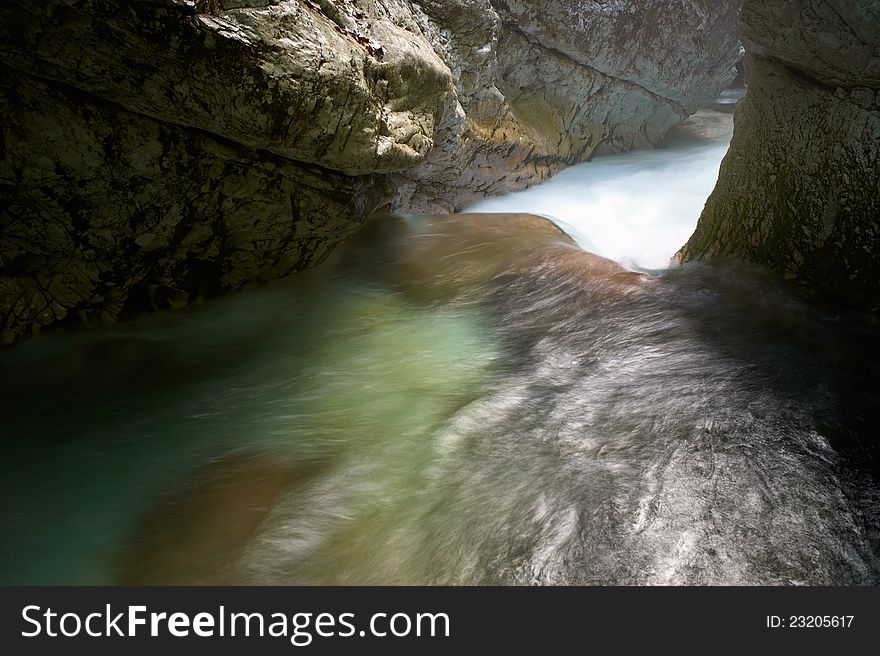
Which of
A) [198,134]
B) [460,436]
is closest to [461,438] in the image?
[460,436]

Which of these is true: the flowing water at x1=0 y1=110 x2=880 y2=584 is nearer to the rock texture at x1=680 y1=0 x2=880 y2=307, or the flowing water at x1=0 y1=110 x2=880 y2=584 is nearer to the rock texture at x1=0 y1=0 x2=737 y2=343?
the rock texture at x1=680 y1=0 x2=880 y2=307

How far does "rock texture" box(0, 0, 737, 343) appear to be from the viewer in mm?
3410

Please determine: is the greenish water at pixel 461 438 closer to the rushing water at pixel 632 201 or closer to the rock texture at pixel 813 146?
the rock texture at pixel 813 146

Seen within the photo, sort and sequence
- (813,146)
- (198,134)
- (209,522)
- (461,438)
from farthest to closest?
(813,146), (198,134), (461,438), (209,522)

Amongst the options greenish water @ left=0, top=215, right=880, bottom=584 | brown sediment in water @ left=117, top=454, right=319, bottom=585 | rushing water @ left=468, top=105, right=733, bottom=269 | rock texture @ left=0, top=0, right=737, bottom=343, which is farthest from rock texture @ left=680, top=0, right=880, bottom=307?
brown sediment in water @ left=117, top=454, right=319, bottom=585

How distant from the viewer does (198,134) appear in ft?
14.1

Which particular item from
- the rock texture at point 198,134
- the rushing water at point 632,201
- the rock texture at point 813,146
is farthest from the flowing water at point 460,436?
the rushing water at point 632,201

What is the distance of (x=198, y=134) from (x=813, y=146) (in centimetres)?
453

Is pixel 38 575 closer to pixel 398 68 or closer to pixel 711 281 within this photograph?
pixel 398 68

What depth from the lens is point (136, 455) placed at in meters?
3.56

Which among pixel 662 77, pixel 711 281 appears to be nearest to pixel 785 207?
pixel 711 281

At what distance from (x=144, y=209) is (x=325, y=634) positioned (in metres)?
3.50

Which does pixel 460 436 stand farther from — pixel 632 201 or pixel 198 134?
pixel 632 201

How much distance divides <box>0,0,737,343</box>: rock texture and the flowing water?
20.5 inches
